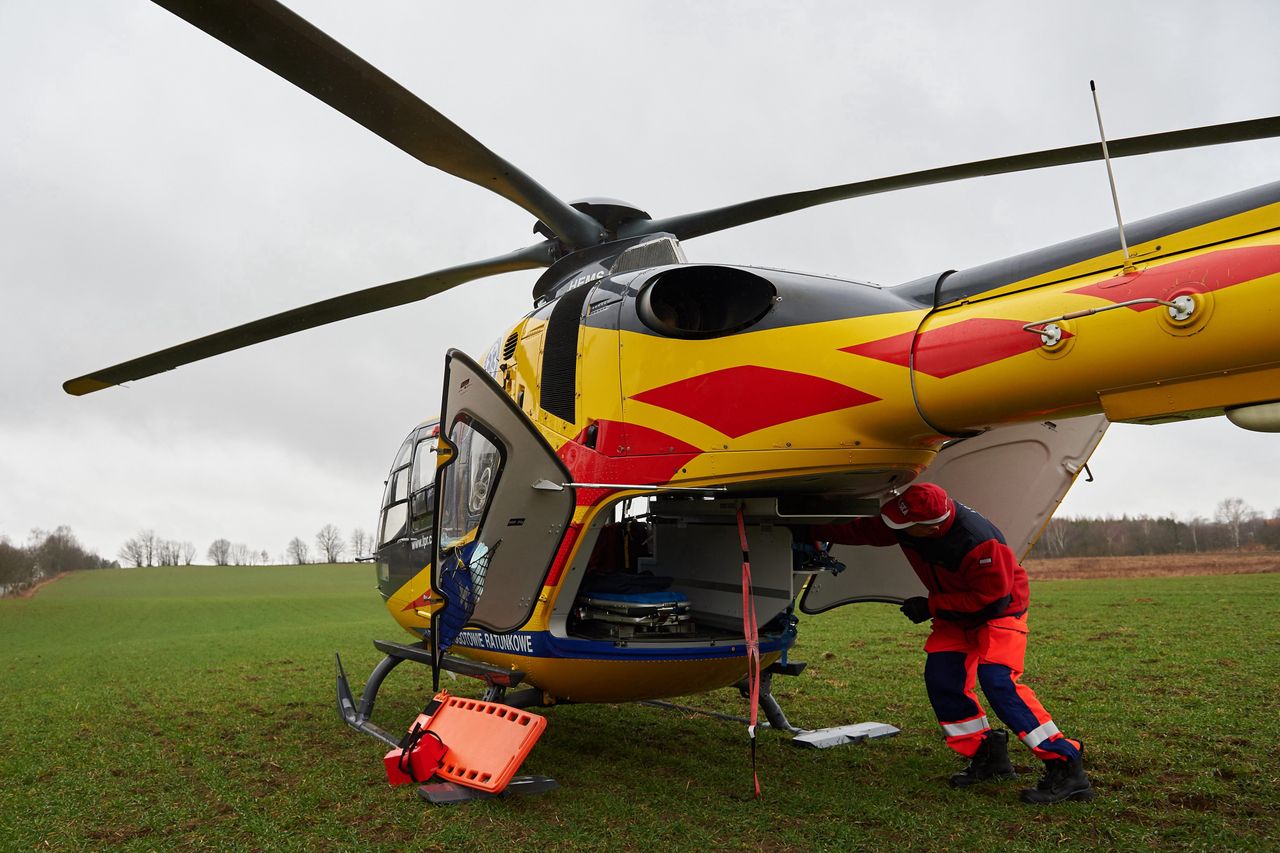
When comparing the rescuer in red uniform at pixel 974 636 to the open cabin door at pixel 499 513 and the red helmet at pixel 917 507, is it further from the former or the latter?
the open cabin door at pixel 499 513

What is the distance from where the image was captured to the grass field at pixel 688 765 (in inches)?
171

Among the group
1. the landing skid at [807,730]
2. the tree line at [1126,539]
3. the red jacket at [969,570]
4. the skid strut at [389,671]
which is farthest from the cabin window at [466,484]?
the tree line at [1126,539]

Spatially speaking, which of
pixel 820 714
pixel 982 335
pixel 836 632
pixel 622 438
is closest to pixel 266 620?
pixel 836 632

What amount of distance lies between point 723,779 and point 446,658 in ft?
6.87

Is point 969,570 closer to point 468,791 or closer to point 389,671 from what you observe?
point 468,791

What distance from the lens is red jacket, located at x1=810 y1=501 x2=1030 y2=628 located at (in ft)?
16.7

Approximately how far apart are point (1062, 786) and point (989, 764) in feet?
1.71

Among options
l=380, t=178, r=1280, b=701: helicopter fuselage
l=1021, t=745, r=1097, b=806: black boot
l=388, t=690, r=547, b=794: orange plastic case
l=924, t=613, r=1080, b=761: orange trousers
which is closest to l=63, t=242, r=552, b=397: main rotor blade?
l=380, t=178, r=1280, b=701: helicopter fuselage

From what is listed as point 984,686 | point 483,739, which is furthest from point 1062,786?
point 483,739

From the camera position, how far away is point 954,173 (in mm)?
4930

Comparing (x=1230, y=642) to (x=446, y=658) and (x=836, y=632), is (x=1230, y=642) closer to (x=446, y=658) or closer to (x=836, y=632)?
(x=836, y=632)

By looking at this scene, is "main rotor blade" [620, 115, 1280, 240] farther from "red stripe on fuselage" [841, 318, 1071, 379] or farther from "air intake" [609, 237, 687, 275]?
"red stripe on fuselage" [841, 318, 1071, 379]

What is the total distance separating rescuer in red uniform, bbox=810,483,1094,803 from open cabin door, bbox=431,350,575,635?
208 cm

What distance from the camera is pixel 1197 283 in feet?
10.2
